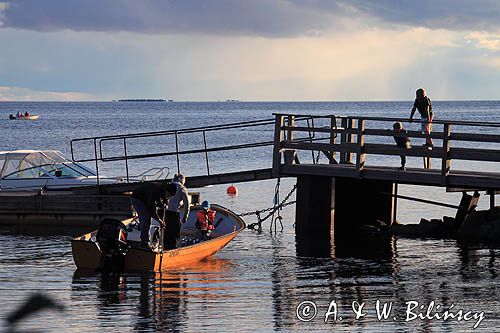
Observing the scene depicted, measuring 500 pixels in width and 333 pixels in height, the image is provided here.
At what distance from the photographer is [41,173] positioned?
24109 mm

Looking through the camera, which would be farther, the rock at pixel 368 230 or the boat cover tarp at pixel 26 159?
the boat cover tarp at pixel 26 159

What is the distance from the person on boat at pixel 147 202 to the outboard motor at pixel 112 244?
51cm

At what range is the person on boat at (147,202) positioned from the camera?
14.7 meters

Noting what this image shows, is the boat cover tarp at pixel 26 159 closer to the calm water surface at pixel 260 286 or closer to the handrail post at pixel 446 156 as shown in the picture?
the calm water surface at pixel 260 286

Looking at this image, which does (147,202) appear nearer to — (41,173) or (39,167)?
(41,173)

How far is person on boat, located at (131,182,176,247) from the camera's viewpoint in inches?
577

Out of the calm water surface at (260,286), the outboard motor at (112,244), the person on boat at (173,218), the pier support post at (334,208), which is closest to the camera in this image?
the calm water surface at (260,286)

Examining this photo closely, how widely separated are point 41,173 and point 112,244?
10.7m

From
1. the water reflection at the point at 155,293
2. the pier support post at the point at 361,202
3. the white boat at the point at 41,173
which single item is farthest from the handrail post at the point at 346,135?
the white boat at the point at 41,173

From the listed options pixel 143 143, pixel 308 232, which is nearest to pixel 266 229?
pixel 308 232

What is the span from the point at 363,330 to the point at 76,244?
6.35m

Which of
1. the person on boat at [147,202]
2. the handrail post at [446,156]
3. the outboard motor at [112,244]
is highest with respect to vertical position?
the handrail post at [446,156]

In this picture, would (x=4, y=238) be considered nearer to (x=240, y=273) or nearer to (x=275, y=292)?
(x=240, y=273)

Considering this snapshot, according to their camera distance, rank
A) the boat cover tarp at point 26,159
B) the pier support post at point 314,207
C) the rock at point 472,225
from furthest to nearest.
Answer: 1. the boat cover tarp at point 26,159
2. the rock at point 472,225
3. the pier support post at point 314,207
